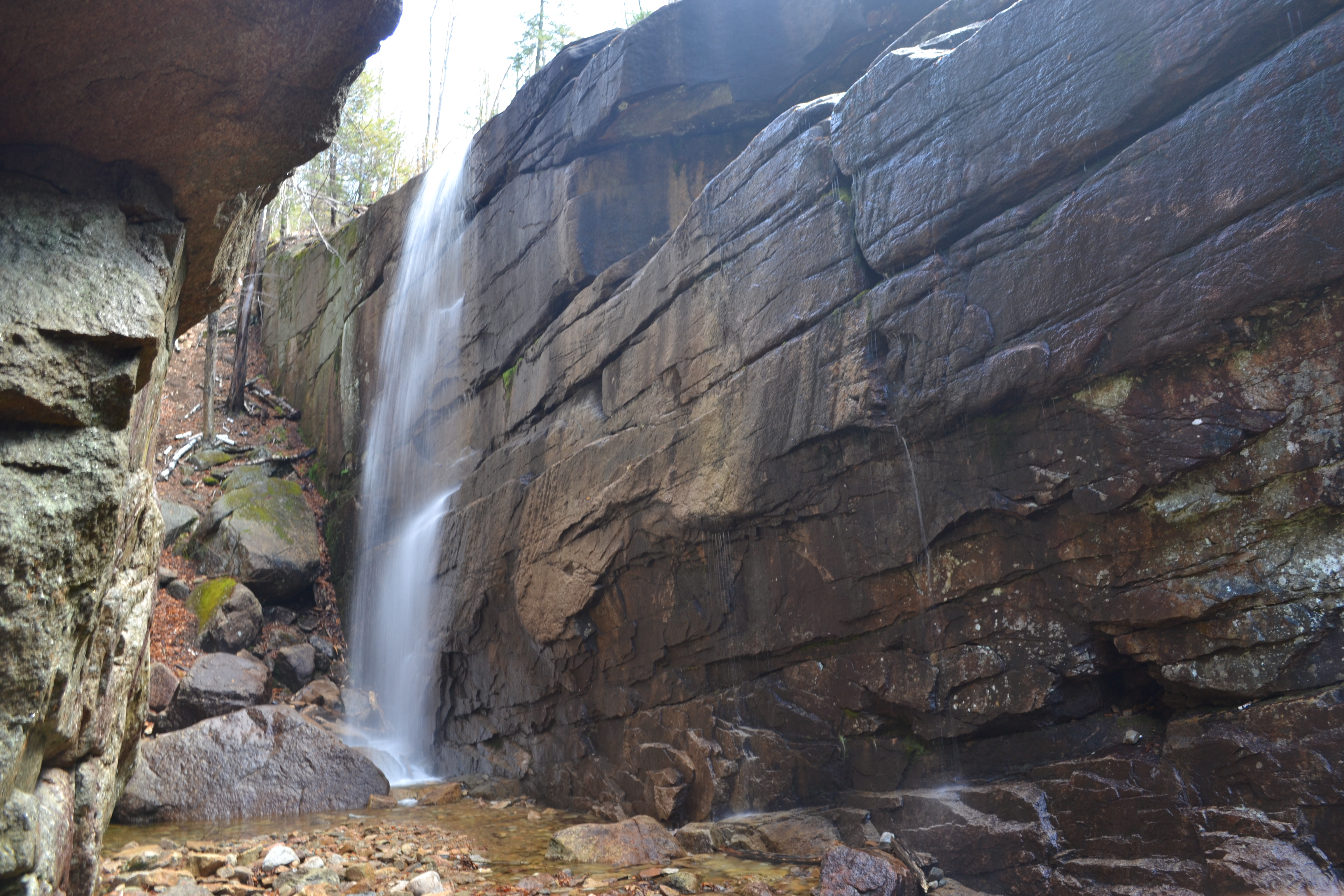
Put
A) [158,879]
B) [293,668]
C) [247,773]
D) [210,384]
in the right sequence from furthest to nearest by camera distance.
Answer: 1. [210,384]
2. [293,668]
3. [247,773]
4. [158,879]

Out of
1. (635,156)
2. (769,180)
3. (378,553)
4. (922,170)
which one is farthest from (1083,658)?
(378,553)

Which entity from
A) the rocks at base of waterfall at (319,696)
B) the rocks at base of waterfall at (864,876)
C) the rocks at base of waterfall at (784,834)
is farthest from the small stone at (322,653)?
the rocks at base of waterfall at (864,876)

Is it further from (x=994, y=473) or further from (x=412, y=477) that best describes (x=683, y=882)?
(x=412, y=477)

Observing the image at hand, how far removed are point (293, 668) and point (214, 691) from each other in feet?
9.04

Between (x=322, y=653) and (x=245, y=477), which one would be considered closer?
(x=322, y=653)

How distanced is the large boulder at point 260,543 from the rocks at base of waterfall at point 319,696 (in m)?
2.42

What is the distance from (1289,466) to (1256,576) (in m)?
0.67

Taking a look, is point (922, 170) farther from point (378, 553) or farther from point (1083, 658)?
point (378, 553)

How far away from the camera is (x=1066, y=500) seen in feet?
18.9

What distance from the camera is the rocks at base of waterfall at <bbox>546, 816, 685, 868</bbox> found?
6590 millimetres

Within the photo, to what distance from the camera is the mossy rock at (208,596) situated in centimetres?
1294

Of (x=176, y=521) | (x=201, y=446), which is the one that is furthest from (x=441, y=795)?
(x=201, y=446)

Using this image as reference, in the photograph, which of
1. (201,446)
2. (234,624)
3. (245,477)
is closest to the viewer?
(234,624)

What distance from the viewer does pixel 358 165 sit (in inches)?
1134
